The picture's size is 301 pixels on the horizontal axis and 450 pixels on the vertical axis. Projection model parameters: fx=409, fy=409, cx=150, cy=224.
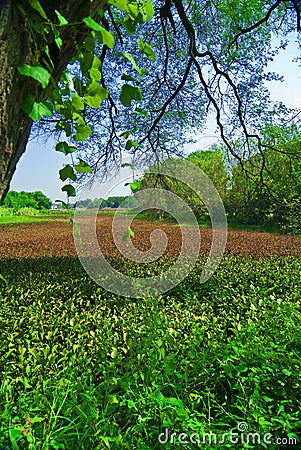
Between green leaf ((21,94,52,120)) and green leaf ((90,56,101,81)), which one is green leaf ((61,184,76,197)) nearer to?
green leaf ((90,56,101,81))

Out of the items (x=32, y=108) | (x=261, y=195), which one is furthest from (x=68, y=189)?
(x=261, y=195)

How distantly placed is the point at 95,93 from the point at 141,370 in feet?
5.41

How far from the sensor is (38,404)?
1899 millimetres

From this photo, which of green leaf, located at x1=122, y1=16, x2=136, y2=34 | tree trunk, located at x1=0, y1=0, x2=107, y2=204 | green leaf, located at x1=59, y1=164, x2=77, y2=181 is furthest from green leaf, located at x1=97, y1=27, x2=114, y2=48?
green leaf, located at x1=59, y1=164, x2=77, y2=181

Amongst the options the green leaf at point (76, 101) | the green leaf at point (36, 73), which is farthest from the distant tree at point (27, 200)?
the green leaf at point (36, 73)

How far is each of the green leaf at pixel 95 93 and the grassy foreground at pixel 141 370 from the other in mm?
1194

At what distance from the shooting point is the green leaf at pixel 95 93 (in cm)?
107

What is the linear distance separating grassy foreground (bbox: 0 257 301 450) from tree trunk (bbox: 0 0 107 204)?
1.18 meters

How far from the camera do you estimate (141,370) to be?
2262 mm

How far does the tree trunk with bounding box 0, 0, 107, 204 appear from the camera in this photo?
765 millimetres

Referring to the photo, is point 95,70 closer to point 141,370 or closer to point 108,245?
point 141,370

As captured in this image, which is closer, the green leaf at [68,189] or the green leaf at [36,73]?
the green leaf at [36,73]

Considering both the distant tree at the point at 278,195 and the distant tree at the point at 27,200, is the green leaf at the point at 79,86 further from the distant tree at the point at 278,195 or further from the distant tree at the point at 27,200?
the distant tree at the point at 27,200

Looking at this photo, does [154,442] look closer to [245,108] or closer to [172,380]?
[172,380]
